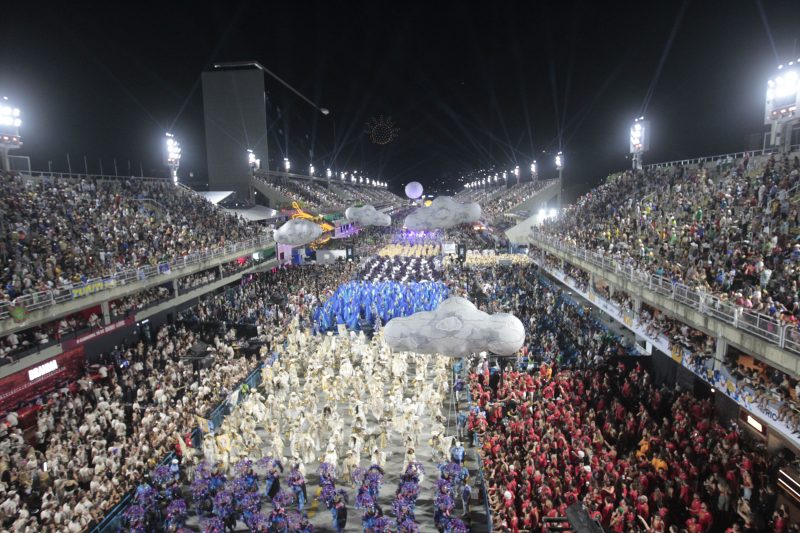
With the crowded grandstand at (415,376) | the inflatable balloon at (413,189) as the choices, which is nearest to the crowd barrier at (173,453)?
the crowded grandstand at (415,376)

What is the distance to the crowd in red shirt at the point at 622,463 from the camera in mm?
9344

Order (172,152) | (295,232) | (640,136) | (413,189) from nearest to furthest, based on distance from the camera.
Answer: (295,232), (640,136), (172,152), (413,189)

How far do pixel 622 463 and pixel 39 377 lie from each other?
16802 millimetres

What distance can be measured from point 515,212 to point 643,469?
125 feet

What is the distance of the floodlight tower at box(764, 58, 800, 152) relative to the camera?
754 inches

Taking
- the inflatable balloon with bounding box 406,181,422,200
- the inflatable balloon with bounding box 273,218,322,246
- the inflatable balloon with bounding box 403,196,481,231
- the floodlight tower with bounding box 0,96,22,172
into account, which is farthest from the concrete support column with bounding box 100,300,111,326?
the inflatable balloon with bounding box 406,181,422,200

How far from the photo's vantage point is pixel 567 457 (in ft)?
36.1

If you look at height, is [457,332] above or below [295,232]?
below

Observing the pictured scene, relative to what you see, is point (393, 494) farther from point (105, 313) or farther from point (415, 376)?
point (105, 313)

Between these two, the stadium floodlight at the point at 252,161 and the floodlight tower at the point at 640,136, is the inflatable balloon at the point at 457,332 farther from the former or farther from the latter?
the stadium floodlight at the point at 252,161

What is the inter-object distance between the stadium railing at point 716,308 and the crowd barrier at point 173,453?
40.9ft

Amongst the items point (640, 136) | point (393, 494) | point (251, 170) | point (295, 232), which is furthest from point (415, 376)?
point (251, 170)

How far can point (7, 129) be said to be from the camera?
22.4 metres

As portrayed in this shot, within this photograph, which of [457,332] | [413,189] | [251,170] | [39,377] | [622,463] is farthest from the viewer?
[413,189]
